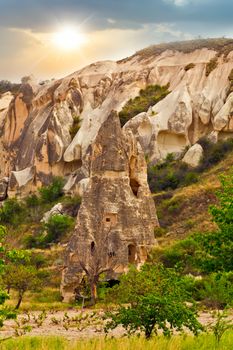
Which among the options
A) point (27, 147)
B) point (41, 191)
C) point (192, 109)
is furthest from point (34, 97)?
point (192, 109)

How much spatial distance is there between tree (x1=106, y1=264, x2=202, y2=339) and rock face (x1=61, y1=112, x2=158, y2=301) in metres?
13.6

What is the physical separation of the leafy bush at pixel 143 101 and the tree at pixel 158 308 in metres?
44.0

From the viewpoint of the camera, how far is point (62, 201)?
54.7 m

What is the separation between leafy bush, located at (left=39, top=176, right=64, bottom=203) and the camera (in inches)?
2254

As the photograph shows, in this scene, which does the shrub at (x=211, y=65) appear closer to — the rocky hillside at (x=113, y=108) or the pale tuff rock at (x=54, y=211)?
Answer: the rocky hillside at (x=113, y=108)

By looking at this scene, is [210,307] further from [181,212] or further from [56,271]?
[181,212]

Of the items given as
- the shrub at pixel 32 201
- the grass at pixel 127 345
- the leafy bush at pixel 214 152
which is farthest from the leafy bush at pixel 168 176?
the grass at pixel 127 345

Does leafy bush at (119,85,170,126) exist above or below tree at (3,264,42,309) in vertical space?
above

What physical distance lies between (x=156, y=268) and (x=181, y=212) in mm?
24354

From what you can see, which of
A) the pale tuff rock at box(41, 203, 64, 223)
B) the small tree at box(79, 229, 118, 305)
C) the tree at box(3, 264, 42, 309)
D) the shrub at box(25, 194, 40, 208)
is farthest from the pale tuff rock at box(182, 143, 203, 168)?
the tree at box(3, 264, 42, 309)

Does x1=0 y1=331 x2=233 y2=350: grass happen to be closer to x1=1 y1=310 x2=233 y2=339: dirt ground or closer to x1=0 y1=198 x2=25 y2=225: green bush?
x1=1 y1=310 x2=233 y2=339: dirt ground

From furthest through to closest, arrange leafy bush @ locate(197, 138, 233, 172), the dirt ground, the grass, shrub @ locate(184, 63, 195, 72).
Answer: shrub @ locate(184, 63, 195, 72) < leafy bush @ locate(197, 138, 233, 172) < the dirt ground < the grass

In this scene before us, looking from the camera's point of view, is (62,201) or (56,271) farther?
(62,201)

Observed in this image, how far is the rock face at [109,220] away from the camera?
31.9 meters
